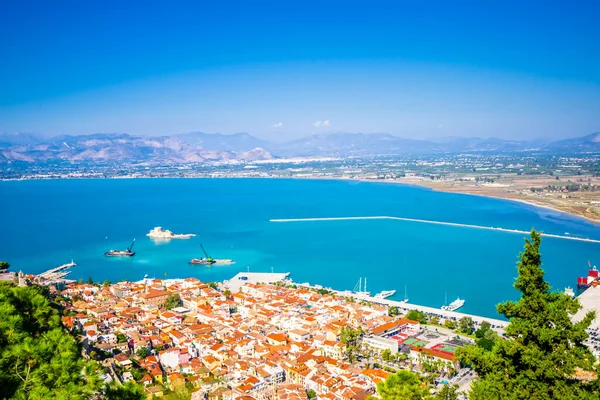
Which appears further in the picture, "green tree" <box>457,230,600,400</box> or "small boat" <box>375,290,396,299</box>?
"small boat" <box>375,290,396,299</box>

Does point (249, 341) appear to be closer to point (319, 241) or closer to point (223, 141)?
point (319, 241)

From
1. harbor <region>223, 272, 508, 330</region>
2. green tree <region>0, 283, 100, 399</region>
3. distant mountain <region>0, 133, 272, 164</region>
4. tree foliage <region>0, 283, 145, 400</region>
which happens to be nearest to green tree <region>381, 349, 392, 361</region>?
harbor <region>223, 272, 508, 330</region>

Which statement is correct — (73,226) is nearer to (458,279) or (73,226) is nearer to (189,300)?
(189,300)

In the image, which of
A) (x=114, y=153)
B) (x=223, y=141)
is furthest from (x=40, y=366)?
(x=223, y=141)

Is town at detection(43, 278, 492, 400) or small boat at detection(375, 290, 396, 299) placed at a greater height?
town at detection(43, 278, 492, 400)

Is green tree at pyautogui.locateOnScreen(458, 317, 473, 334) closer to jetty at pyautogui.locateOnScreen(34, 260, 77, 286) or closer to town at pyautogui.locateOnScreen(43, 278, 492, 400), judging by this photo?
town at pyautogui.locateOnScreen(43, 278, 492, 400)

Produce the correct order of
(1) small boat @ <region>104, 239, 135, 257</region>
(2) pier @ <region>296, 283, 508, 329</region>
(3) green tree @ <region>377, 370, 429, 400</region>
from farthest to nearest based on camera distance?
(1) small boat @ <region>104, 239, 135, 257</region>, (2) pier @ <region>296, 283, 508, 329</region>, (3) green tree @ <region>377, 370, 429, 400</region>

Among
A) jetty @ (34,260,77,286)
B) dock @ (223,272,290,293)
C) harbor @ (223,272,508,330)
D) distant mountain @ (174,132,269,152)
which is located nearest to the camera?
harbor @ (223,272,508,330)
